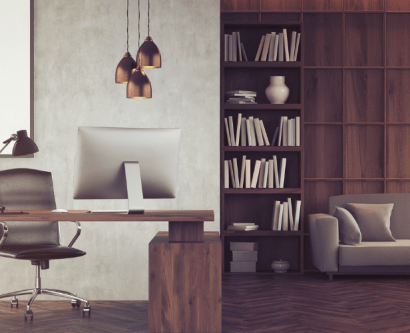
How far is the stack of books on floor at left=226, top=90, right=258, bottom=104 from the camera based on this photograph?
18.0 ft

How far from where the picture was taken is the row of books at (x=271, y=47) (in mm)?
5508

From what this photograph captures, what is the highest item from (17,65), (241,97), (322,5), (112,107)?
(322,5)

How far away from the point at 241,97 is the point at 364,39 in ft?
5.57

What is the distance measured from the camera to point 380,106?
5918mm

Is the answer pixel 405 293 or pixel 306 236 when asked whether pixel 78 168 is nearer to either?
pixel 405 293

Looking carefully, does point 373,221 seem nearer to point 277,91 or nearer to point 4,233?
point 277,91

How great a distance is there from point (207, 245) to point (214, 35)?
88.5 inches

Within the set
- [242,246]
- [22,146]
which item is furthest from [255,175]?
[22,146]

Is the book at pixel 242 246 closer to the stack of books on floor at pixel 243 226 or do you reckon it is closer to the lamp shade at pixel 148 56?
the stack of books on floor at pixel 243 226

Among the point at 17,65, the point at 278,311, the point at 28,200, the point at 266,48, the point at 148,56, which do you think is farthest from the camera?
the point at 266,48

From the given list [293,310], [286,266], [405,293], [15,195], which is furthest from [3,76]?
[405,293]

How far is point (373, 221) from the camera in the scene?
17.4 feet

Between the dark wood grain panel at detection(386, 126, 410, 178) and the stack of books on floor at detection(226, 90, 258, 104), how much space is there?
1743 mm

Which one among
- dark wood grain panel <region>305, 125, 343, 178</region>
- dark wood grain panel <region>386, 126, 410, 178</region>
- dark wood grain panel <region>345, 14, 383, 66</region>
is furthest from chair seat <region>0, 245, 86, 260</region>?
dark wood grain panel <region>345, 14, 383, 66</region>
